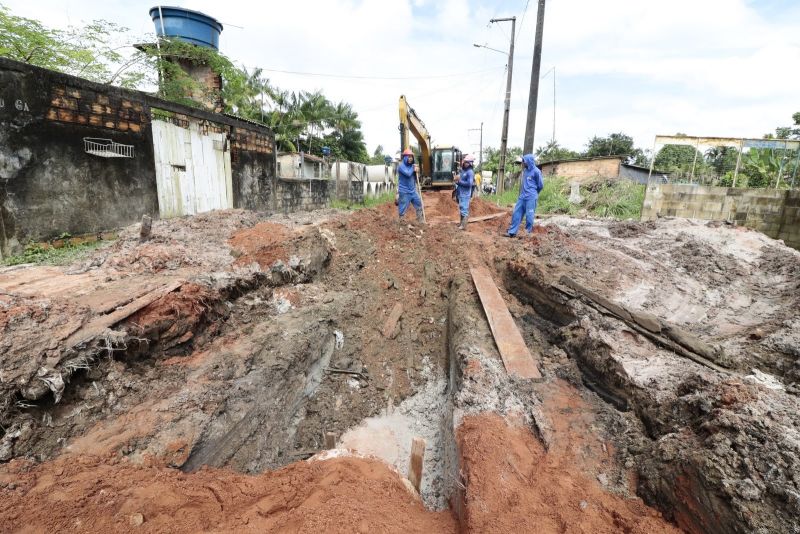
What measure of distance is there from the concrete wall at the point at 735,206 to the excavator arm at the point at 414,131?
21.6ft

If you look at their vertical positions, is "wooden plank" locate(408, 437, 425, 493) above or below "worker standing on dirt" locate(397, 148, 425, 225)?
below

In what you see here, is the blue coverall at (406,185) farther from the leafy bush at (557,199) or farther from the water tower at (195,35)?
the water tower at (195,35)

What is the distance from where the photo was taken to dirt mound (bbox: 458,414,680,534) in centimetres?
215

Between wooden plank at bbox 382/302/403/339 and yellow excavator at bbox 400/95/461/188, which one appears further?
yellow excavator at bbox 400/95/461/188

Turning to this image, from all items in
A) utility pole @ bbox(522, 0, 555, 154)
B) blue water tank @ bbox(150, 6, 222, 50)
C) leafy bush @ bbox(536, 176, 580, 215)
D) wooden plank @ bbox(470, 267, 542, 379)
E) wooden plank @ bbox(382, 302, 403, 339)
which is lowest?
wooden plank @ bbox(382, 302, 403, 339)

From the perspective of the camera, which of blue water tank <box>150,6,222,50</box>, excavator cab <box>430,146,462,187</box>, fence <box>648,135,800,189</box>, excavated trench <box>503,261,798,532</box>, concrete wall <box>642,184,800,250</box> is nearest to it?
excavated trench <box>503,261,798,532</box>

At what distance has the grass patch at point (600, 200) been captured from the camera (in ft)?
42.1

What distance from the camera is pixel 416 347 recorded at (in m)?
5.42

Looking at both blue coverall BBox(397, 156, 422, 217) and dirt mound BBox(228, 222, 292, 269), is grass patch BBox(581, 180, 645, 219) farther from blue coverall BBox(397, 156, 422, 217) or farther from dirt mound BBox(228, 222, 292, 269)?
dirt mound BBox(228, 222, 292, 269)

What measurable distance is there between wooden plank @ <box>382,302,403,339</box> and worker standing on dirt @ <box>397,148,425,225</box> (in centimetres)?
349

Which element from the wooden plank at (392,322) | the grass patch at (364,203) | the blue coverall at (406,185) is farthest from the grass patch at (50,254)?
the grass patch at (364,203)

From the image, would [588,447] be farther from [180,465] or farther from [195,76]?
[195,76]

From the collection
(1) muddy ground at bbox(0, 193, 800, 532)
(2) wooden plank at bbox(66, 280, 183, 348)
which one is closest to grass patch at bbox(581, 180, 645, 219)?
(1) muddy ground at bbox(0, 193, 800, 532)

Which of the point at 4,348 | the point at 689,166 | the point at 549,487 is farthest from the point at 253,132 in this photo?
the point at 689,166
